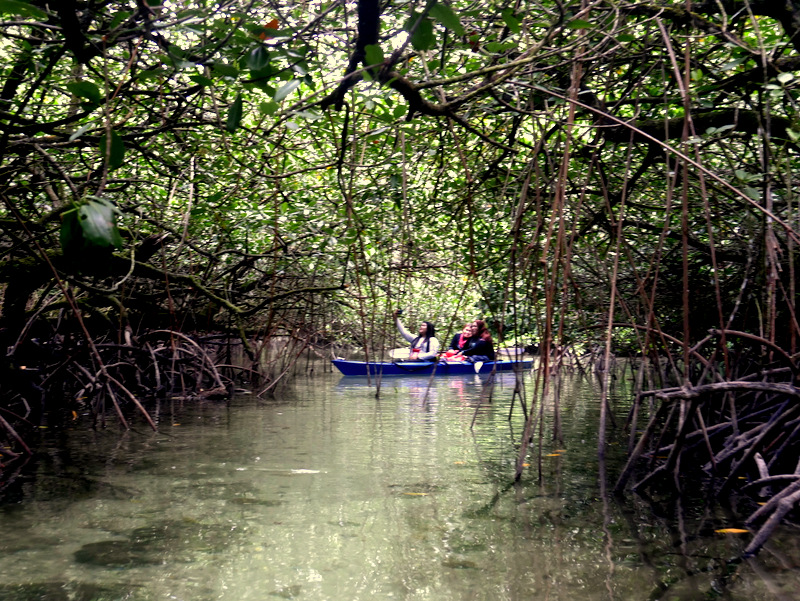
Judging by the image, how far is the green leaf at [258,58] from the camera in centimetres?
218

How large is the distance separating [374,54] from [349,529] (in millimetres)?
2179

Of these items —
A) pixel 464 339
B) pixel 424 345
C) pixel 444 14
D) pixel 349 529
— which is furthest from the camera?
pixel 424 345

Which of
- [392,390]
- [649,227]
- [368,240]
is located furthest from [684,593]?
[392,390]

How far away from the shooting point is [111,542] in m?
3.35

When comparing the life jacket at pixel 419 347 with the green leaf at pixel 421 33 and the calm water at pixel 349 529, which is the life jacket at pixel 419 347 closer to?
the calm water at pixel 349 529

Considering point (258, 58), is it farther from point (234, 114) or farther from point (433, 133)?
point (433, 133)

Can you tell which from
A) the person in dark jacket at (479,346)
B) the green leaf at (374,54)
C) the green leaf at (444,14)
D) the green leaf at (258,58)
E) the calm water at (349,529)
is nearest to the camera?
the green leaf at (444,14)

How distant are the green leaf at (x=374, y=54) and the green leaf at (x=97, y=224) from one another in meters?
1.05

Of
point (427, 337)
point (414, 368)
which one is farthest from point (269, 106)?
point (427, 337)

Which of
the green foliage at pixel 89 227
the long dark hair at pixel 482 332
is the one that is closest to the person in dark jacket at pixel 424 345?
the long dark hair at pixel 482 332

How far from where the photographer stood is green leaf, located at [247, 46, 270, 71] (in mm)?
2178

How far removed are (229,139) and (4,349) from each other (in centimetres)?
229

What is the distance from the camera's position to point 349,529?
3611 mm

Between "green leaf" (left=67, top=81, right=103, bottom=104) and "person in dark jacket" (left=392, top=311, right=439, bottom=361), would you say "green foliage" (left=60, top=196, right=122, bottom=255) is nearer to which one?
"green leaf" (left=67, top=81, right=103, bottom=104)
